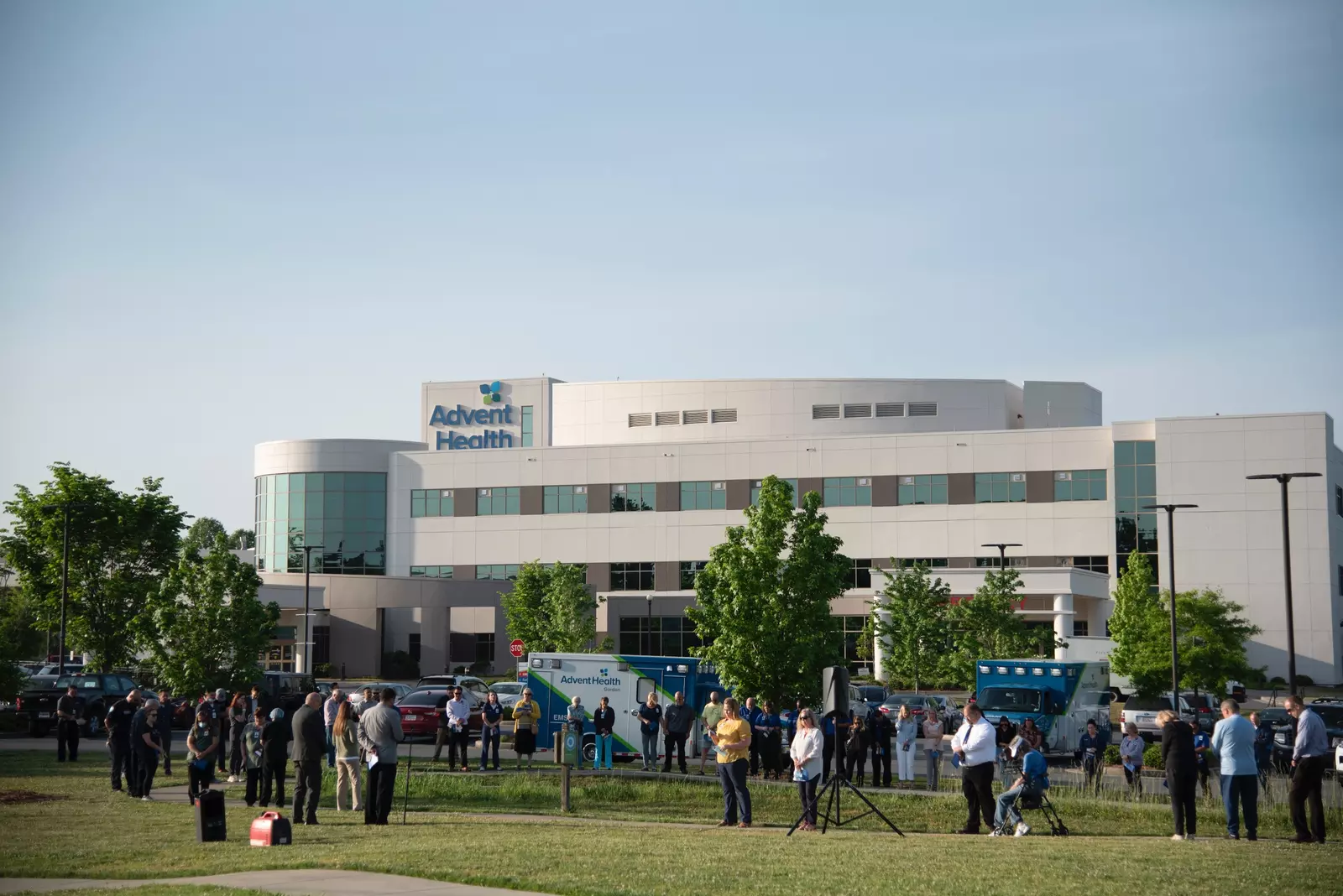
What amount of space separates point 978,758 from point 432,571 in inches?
2646

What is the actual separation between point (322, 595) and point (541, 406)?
17960mm

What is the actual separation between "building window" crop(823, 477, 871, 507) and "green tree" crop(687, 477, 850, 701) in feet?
120

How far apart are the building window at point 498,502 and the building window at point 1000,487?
1027 inches

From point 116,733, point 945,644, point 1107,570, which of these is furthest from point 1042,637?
point 116,733

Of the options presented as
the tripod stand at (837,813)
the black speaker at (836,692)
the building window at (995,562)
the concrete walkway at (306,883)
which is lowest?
the tripod stand at (837,813)

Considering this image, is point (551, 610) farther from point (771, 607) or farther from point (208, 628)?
point (771, 607)

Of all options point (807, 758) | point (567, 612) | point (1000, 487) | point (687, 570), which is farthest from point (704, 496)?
point (807, 758)

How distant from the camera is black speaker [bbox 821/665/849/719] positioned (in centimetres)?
1995

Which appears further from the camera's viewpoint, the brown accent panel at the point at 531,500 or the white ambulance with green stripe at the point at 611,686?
the brown accent panel at the point at 531,500

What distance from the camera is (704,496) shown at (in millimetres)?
78500

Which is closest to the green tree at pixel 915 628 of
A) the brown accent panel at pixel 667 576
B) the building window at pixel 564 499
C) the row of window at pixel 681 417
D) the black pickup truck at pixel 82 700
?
the brown accent panel at pixel 667 576

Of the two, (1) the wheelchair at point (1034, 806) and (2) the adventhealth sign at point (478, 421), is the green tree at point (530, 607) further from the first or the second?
(1) the wheelchair at point (1034, 806)

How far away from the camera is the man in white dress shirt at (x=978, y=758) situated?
18.4 metres

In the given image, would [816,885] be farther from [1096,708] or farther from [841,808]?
[1096,708]
